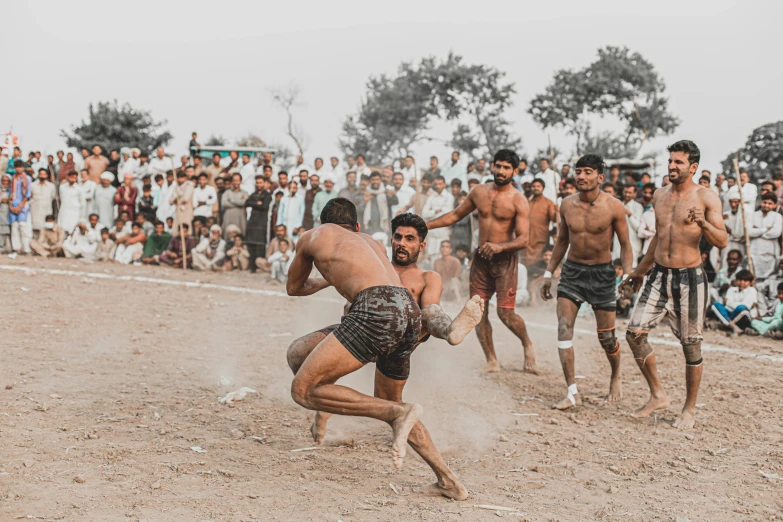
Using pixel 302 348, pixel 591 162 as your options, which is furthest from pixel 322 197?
pixel 302 348

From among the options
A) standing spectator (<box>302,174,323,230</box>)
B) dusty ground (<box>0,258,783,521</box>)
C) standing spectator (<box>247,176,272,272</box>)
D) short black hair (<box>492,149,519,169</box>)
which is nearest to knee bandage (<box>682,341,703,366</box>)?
dusty ground (<box>0,258,783,521</box>)

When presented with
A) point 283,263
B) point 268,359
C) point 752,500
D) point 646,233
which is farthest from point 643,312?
point 283,263

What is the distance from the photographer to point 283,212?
13250 mm

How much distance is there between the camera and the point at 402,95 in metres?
30.2

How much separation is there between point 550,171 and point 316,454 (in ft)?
30.8

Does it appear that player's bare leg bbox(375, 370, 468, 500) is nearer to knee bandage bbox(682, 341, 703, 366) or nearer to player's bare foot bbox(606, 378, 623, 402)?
knee bandage bbox(682, 341, 703, 366)

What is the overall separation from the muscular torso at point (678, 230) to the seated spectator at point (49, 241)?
40.6ft

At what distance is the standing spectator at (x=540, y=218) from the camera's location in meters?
10.9

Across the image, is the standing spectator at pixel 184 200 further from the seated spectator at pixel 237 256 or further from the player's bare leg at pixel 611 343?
the player's bare leg at pixel 611 343

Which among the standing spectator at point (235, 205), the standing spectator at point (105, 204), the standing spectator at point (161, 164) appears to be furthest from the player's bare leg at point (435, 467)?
the standing spectator at point (161, 164)

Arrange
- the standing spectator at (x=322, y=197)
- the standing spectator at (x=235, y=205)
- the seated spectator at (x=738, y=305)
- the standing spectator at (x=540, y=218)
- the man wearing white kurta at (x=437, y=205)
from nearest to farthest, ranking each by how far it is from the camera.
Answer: the seated spectator at (x=738, y=305)
the standing spectator at (x=540, y=218)
the man wearing white kurta at (x=437, y=205)
the standing spectator at (x=322, y=197)
the standing spectator at (x=235, y=205)

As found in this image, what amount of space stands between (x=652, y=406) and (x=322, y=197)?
8130 millimetres

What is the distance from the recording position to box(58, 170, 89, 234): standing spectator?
15.2 m

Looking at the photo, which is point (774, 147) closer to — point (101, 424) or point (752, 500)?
point (752, 500)
